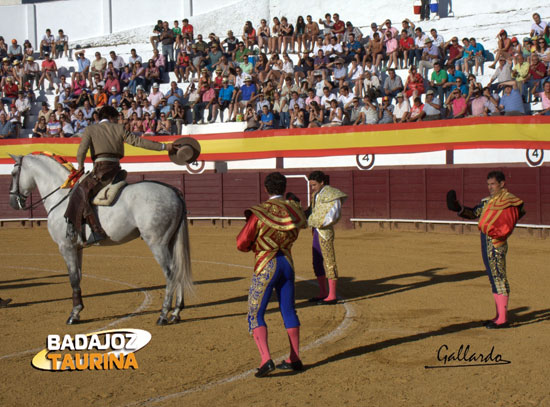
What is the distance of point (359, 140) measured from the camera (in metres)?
17.6

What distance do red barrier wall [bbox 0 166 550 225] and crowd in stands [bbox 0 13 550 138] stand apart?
135cm

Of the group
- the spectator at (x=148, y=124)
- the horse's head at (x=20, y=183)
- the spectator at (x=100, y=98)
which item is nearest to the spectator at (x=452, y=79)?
the spectator at (x=148, y=124)

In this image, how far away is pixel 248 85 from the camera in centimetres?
1967

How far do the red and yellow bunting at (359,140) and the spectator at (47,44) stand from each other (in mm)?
6515

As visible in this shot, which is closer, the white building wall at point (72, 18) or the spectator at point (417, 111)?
the spectator at point (417, 111)

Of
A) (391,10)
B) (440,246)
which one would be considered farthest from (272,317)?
(391,10)

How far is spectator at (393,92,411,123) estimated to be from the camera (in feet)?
56.5

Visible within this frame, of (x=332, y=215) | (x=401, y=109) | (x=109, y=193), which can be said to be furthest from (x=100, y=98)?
(x=332, y=215)

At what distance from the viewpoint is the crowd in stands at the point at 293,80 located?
17.0 m

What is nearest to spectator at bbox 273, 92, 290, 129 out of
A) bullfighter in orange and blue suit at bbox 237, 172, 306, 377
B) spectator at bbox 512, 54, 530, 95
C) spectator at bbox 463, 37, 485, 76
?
spectator at bbox 463, 37, 485, 76

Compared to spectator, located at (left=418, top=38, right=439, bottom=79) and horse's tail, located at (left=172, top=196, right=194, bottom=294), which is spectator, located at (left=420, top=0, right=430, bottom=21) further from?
horse's tail, located at (left=172, top=196, right=194, bottom=294)

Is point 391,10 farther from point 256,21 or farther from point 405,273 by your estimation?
point 405,273

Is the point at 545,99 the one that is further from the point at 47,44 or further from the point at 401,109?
the point at 47,44

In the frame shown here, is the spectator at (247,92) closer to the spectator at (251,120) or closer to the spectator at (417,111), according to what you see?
the spectator at (251,120)
